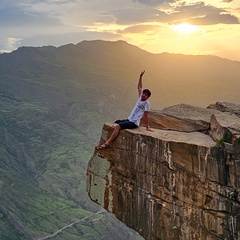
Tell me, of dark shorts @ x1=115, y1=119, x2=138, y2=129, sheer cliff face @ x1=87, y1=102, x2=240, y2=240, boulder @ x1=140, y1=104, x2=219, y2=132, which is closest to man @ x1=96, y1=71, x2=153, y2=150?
dark shorts @ x1=115, y1=119, x2=138, y2=129

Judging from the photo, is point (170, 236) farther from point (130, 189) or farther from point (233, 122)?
point (233, 122)

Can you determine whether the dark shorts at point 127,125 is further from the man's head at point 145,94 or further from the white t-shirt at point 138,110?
the man's head at point 145,94

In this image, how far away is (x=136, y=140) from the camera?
96.7ft

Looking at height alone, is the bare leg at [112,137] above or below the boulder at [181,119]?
below

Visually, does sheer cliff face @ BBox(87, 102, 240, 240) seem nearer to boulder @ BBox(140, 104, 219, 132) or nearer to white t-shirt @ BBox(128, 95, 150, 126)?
boulder @ BBox(140, 104, 219, 132)

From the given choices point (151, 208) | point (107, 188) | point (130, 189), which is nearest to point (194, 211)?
point (151, 208)

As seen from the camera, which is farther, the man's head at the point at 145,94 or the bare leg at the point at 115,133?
the bare leg at the point at 115,133

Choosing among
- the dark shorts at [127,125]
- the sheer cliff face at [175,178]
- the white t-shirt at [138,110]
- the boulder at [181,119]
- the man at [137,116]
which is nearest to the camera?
the sheer cliff face at [175,178]

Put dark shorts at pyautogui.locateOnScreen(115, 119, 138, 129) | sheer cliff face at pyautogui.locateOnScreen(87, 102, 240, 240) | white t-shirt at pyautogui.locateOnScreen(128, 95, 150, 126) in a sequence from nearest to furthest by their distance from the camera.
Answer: sheer cliff face at pyautogui.locateOnScreen(87, 102, 240, 240) → white t-shirt at pyautogui.locateOnScreen(128, 95, 150, 126) → dark shorts at pyautogui.locateOnScreen(115, 119, 138, 129)

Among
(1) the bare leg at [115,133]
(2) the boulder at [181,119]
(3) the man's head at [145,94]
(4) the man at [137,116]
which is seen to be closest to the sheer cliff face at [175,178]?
(2) the boulder at [181,119]

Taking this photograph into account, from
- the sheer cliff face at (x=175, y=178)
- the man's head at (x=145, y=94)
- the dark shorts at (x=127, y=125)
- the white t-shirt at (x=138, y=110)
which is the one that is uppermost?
the man's head at (x=145, y=94)

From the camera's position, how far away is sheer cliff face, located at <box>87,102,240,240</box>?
24859 millimetres

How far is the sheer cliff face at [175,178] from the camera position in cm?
2486

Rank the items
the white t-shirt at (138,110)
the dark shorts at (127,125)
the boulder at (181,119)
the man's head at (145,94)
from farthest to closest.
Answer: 1. the boulder at (181,119)
2. the dark shorts at (127,125)
3. the white t-shirt at (138,110)
4. the man's head at (145,94)
